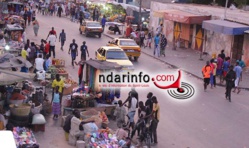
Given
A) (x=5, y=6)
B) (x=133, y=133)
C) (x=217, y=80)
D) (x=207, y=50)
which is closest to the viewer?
(x=133, y=133)

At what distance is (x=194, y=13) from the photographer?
114 ft

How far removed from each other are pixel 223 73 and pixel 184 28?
13398 mm

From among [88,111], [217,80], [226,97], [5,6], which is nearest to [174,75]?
[217,80]

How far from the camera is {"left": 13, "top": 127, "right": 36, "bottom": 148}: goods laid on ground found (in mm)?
12438

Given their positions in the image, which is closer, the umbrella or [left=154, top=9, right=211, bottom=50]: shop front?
the umbrella

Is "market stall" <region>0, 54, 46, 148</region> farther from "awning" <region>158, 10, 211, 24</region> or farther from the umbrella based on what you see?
"awning" <region>158, 10, 211, 24</region>

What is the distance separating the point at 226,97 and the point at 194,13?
15.6 m

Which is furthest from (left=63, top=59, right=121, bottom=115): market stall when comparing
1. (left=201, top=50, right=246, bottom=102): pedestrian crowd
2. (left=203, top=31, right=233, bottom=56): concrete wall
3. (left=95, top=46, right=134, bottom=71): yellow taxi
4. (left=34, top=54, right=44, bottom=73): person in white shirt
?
(left=203, top=31, right=233, bottom=56): concrete wall

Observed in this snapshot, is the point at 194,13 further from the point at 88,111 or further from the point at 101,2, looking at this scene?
the point at 101,2

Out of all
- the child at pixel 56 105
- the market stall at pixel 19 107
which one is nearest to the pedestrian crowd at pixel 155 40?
the market stall at pixel 19 107

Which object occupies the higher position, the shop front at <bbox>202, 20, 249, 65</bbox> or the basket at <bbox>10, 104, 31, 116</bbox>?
the shop front at <bbox>202, 20, 249, 65</bbox>

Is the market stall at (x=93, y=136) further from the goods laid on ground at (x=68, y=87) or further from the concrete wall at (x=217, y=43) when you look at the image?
the concrete wall at (x=217, y=43)

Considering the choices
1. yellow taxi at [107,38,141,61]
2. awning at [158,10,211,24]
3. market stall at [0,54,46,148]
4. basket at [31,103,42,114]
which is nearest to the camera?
market stall at [0,54,46,148]

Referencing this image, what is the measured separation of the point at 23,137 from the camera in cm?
1307
